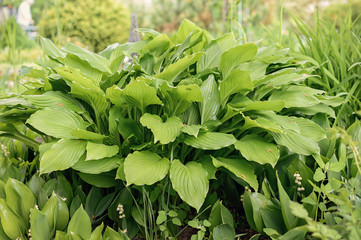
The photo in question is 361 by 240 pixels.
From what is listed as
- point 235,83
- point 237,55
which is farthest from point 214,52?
point 235,83

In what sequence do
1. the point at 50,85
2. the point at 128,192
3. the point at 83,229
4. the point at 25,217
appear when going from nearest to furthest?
the point at 83,229 < the point at 25,217 < the point at 128,192 < the point at 50,85

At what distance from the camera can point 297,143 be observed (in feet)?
5.54

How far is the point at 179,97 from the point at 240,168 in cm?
44

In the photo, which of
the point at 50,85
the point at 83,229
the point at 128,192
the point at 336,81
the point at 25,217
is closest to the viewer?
the point at 83,229

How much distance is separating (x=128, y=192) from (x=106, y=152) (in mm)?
284

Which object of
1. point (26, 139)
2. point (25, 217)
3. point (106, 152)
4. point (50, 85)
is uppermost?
point (50, 85)

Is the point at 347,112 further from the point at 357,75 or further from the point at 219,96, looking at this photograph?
the point at 219,96

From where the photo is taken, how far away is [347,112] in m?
2.46

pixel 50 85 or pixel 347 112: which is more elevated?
pixel 50 85

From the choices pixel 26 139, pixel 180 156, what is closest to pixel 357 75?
pixel 180 156

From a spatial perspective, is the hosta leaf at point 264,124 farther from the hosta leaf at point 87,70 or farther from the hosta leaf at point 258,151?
the hosta leaf at point 87,70

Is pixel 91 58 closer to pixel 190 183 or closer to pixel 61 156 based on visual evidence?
pixel 61 156

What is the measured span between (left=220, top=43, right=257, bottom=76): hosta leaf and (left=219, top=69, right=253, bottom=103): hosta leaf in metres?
0.16

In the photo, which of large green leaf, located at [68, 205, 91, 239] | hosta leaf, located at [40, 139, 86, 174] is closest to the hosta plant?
hosta leaf, located at [40, 139, 86, 174]
